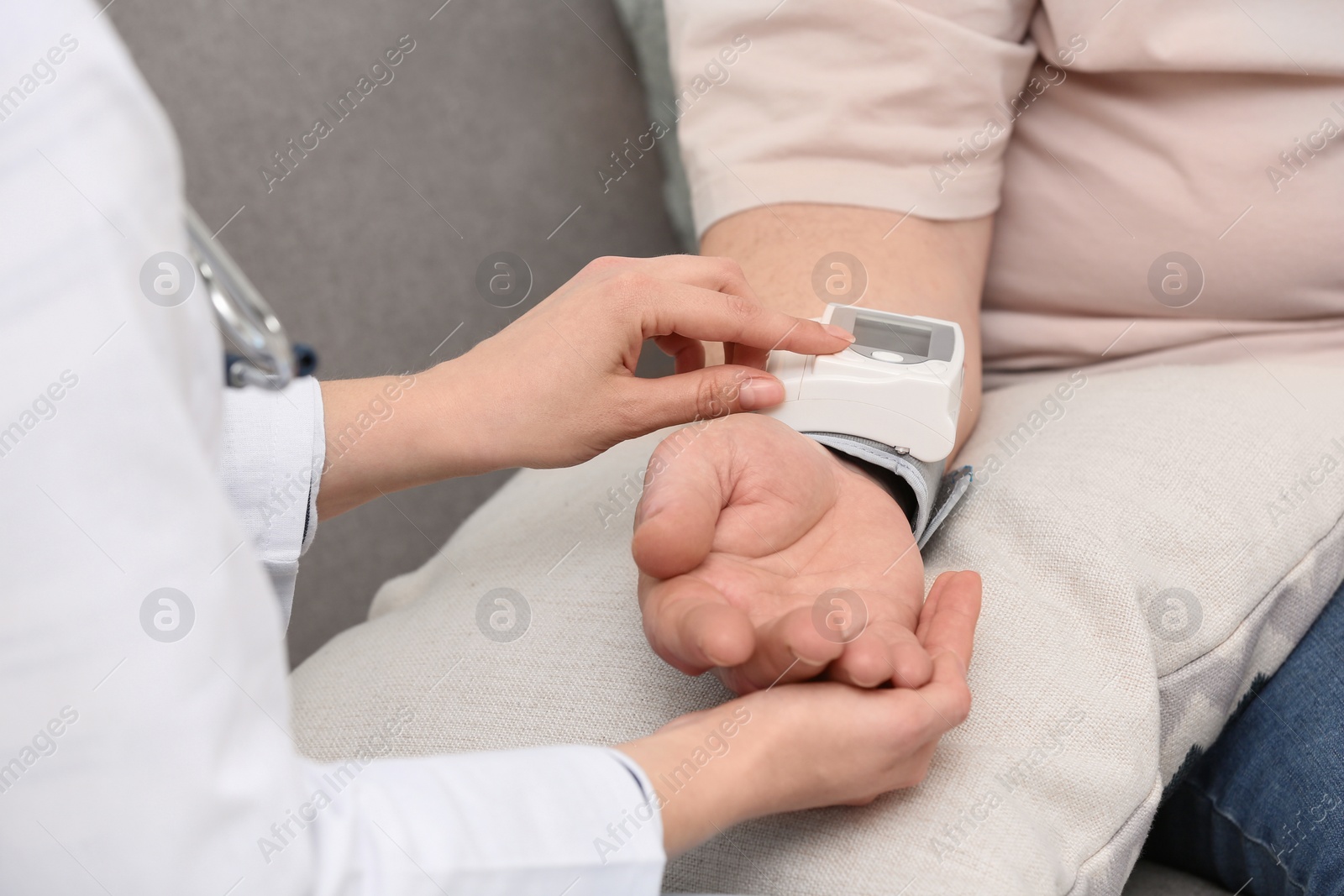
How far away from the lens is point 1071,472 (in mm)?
717

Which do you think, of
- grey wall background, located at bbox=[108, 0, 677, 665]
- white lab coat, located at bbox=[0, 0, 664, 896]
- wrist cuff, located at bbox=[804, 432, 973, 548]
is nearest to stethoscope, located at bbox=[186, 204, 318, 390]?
white lab coat, located at bbox=[0, 0, 664, 896]

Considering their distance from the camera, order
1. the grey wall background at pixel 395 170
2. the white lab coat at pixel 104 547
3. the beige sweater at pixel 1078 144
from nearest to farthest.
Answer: the white lab coat at pixel 104 547
the beige sweater at pixel 1078 144
the grey wall background at pixel 395 170

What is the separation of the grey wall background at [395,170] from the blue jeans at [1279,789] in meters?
1.01

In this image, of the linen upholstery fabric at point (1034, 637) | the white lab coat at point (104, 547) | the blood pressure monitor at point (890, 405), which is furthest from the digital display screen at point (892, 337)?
the white lab coat at point (104, 547)

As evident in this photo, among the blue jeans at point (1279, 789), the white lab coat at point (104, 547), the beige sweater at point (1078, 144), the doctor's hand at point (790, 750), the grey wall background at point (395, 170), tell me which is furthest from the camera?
the grey wall background at point (395, 170)

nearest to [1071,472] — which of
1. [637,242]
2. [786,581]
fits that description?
[786,581]

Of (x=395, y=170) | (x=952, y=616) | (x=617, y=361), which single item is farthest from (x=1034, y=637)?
(x=395, y=170)

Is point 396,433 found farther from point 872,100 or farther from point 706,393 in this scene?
point 872,100

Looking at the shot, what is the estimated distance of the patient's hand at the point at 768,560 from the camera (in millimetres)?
521

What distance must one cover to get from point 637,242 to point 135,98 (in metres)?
1.28

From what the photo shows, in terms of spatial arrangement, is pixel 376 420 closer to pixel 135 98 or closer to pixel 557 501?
pixel 557 501

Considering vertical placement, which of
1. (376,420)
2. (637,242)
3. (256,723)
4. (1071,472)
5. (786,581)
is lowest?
(637,242)

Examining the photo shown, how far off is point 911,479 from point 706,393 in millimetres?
159

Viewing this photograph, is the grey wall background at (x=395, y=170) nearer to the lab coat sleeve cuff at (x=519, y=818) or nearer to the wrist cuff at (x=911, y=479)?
the wrist cuff at (x=911, y=479)
